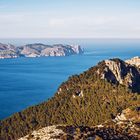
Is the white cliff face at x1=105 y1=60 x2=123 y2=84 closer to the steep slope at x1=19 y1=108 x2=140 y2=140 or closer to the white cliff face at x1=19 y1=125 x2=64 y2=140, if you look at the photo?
the steep slope at x1=19 y1=108 x2=140 y2=140

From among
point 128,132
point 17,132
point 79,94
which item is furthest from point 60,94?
point 128,132

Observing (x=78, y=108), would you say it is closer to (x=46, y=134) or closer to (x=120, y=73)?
(x=120, y=73)

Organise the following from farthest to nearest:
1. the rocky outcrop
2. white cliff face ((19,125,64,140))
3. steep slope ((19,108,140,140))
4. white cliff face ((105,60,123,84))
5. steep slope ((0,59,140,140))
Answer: white cliff face ((105,60,123,84)) → the rocky outcrop → steep slope ((0,59,140,140)) → steep slope ((19,108,140,140)) → white cliff face ((19,125,64,140))

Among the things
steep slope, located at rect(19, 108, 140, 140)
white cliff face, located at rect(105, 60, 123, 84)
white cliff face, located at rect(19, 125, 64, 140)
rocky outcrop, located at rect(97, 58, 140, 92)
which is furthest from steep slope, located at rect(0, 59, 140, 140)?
white cliff face, located at rect(19, 125, 64, 140)

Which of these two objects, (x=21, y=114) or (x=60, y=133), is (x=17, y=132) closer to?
(x=21, y=114)

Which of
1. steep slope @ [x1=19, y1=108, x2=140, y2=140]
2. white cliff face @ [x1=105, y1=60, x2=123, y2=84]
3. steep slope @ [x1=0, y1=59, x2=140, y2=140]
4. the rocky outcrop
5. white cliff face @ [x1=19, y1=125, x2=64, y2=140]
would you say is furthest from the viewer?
white cliff face @ [x1=105, y1=60, x2=123, y2=84]

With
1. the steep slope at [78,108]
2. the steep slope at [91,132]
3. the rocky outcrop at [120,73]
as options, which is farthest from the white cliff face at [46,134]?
the rocky outcrop at [120,73]
